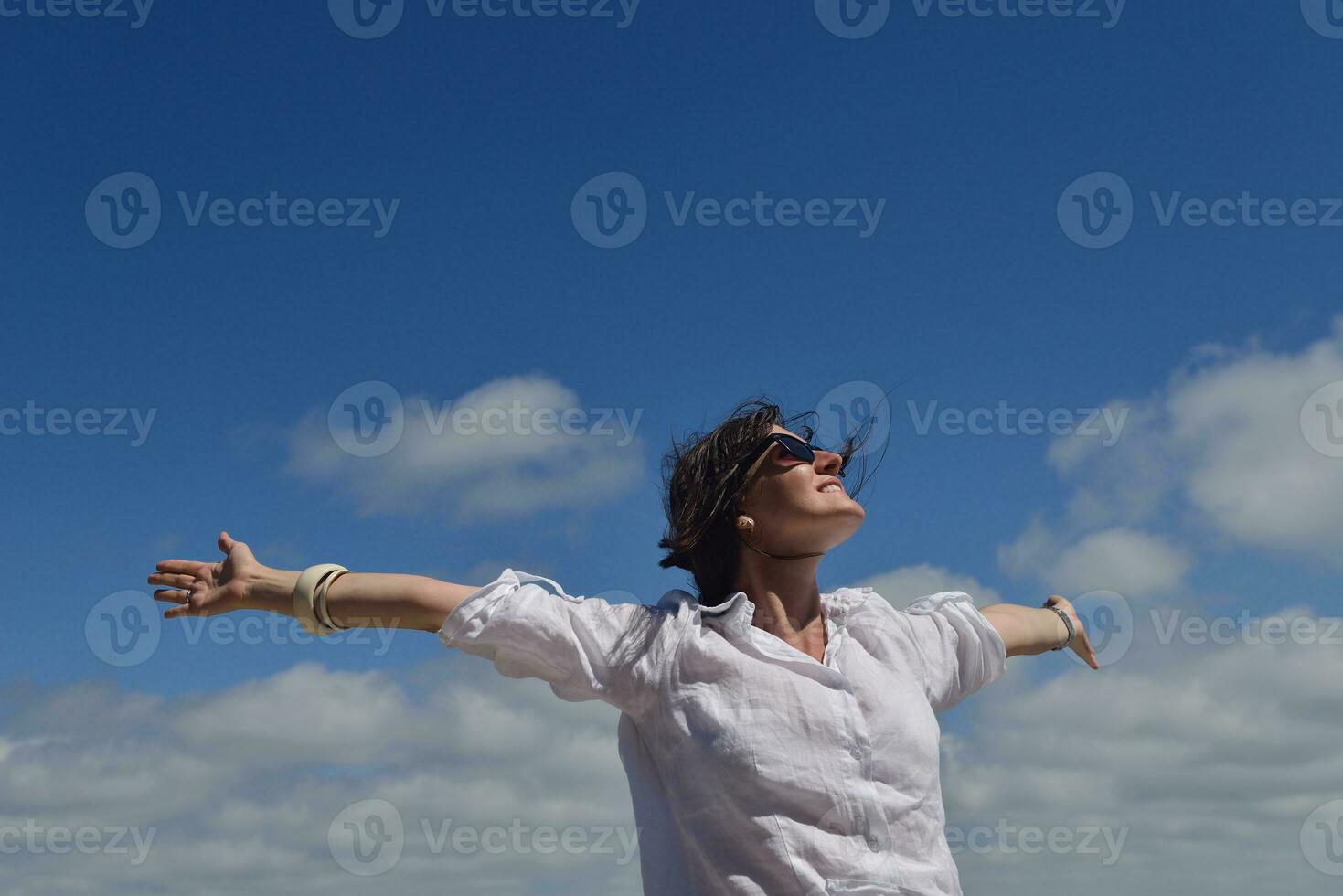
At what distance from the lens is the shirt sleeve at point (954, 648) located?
15.8 ft

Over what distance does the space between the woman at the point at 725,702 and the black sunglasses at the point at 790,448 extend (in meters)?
0.37

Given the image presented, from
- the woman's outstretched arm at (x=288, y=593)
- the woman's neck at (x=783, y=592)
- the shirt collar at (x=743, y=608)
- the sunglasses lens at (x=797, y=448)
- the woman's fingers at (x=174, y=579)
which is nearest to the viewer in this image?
the woman's outstretched arm at (x=288, y=593)

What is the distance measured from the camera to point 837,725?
13.8 ft

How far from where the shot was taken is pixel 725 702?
420 centimetres

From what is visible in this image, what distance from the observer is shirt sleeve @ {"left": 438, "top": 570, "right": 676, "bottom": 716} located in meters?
4.09

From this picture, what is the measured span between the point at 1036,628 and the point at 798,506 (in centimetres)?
142

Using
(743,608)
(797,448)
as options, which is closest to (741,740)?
(743,608)

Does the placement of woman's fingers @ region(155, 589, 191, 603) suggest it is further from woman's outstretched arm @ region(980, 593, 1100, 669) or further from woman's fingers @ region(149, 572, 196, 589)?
woman's outstretched arm @ region(980, 593, 1100, 669)

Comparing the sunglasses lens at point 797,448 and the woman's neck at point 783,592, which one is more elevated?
the sunglasses lens at point 797,448

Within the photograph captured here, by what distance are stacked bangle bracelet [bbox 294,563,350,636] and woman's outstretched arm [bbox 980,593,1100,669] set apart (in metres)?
2.95

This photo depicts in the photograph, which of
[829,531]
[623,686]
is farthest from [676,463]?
[623,686]

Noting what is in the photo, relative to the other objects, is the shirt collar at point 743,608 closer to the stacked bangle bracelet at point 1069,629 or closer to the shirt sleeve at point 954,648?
the shirt sleeve at point 954,648

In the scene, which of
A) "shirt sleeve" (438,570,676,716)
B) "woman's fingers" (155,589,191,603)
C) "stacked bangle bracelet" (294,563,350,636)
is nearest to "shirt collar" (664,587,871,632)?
"shirt sleeve" (438,570,676,716)

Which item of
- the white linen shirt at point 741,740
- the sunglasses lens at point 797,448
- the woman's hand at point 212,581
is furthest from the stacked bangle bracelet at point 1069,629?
the woman's hand at point 212,581
